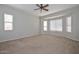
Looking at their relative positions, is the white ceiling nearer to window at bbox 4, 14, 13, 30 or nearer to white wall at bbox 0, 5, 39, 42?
white wall at bbox 0, 5, 39, 42

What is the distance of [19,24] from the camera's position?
1.64m

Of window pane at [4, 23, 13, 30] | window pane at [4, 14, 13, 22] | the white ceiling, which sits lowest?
window pane at [4, 23, 13, 30]

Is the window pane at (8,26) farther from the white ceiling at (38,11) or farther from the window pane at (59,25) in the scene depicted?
the window pane at (59,25)

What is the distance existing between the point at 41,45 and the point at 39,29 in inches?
10.6

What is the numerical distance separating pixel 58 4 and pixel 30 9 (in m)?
0.45

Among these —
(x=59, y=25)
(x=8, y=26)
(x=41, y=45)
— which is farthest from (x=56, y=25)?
(x=8, y=26)

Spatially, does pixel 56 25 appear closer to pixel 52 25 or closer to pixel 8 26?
pixel 52 25

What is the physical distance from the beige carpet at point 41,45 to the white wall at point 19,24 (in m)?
0.08

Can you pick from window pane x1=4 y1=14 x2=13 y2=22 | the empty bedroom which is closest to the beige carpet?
the empty bedroom

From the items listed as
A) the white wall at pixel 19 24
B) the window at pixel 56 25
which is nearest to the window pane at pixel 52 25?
the window at pixel 56 25

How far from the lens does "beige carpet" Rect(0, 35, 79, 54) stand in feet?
5.14

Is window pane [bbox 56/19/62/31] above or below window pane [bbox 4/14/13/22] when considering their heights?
below

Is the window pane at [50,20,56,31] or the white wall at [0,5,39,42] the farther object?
the window pane at [50,20,56,31]
